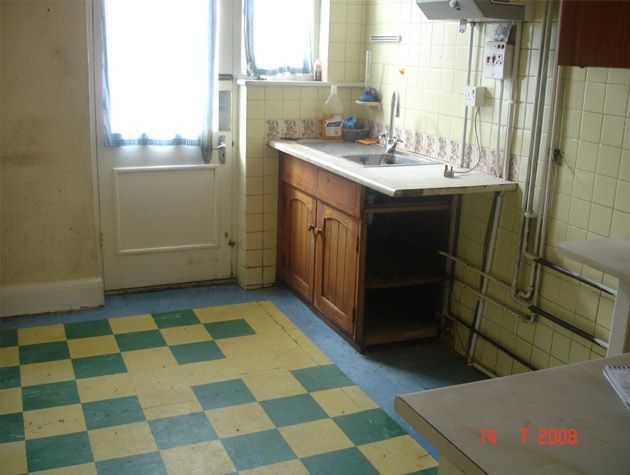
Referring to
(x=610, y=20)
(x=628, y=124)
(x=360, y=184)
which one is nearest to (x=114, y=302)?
(x=360, y=184)

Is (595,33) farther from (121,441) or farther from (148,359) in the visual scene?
(148,359)

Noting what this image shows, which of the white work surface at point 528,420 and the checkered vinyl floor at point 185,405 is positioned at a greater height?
the white work surface at point 528,420

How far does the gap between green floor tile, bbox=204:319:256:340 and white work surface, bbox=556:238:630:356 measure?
7.58 feet

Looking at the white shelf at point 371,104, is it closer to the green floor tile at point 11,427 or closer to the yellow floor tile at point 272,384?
the yellow floor tile at point 272,384

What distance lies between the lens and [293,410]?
3.05 m

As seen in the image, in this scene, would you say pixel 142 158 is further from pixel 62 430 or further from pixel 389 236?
pixel 62 430

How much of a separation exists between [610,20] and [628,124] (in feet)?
6.20

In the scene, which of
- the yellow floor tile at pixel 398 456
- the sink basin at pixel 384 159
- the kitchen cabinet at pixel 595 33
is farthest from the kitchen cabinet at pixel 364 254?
the kitchen cabinet at pixel 595 33

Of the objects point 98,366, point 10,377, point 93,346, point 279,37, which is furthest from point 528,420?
point 279,37

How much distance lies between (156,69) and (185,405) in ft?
6.58

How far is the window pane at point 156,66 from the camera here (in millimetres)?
4008

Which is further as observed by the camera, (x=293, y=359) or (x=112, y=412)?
(x=293, y=359)

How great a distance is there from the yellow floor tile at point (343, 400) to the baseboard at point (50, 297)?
1591 mm

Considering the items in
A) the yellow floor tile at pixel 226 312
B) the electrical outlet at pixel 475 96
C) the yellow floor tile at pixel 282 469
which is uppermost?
the electrical outlet at pixel 475 96
